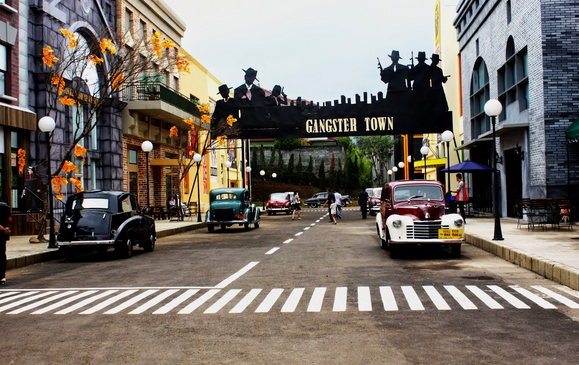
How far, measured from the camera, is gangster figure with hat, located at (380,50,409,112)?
1215 inches

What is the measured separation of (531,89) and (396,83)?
1013cm

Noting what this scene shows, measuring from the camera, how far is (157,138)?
34.3 metres

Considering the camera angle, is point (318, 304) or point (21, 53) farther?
point (21, 53)

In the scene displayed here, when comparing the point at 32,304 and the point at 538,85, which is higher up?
the point at 538,85

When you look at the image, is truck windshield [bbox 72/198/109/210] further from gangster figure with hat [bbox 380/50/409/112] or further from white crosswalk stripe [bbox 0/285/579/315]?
gangster figure with hat [bbox 380/50/409/112]

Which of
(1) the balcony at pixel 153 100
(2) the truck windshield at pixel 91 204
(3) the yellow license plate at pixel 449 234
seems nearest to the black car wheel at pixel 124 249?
(2) the truck windshield at pixel 91 204

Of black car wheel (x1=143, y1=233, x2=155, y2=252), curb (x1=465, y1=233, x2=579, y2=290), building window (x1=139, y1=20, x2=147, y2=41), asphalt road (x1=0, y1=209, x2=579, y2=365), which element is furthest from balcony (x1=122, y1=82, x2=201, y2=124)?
curb (x1=465, y1=233, x2=579, y2=290)

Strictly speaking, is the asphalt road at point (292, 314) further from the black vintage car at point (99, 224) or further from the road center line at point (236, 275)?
the black vintage car at point (99, 224)

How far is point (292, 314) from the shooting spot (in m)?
7.17

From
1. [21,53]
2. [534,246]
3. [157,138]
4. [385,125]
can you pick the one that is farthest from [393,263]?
[157,138]

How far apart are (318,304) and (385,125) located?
2416 cm

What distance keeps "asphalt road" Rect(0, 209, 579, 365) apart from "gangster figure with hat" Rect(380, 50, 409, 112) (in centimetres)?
1896

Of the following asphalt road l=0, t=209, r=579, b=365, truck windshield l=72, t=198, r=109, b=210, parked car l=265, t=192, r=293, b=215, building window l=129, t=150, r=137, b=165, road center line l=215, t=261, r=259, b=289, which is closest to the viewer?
asphalt road l=0, t=209, r=579, b=365

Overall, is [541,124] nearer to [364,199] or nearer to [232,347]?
[364,199]
